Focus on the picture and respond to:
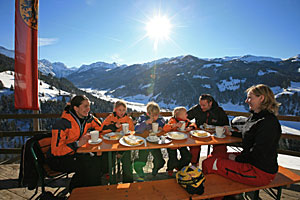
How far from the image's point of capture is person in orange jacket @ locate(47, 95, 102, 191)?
81.1 inches

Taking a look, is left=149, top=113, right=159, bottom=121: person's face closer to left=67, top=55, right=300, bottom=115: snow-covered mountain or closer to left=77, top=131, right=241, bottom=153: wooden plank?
left=77, top=131, right=241, bottom=153: wooden plank

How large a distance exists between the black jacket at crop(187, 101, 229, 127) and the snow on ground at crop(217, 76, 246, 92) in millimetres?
84143

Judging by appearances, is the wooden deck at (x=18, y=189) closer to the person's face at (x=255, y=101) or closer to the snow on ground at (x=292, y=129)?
the person's face at (x=255, y=101)

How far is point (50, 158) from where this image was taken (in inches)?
86.5

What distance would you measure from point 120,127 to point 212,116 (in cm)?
232

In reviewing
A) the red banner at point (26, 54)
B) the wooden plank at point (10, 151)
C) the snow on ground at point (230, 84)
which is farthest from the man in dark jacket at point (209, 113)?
the snow on ground at point (230, 84)

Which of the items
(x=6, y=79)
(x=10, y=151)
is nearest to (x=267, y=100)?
(x=10, y=151)

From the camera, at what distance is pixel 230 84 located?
3147 inches

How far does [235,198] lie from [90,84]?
156231 millimetres

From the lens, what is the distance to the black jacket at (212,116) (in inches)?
137

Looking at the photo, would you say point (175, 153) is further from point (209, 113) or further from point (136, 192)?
point (136, 192)

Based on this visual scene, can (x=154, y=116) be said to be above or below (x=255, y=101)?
below

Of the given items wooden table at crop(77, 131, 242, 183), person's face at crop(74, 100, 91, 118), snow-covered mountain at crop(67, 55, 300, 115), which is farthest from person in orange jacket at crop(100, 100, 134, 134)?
snow-covered mountain at crop(67, 55, 300, 115)

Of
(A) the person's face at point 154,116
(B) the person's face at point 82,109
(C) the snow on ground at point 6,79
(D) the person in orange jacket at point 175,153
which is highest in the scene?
(C) the snow on ground at point 6,79
